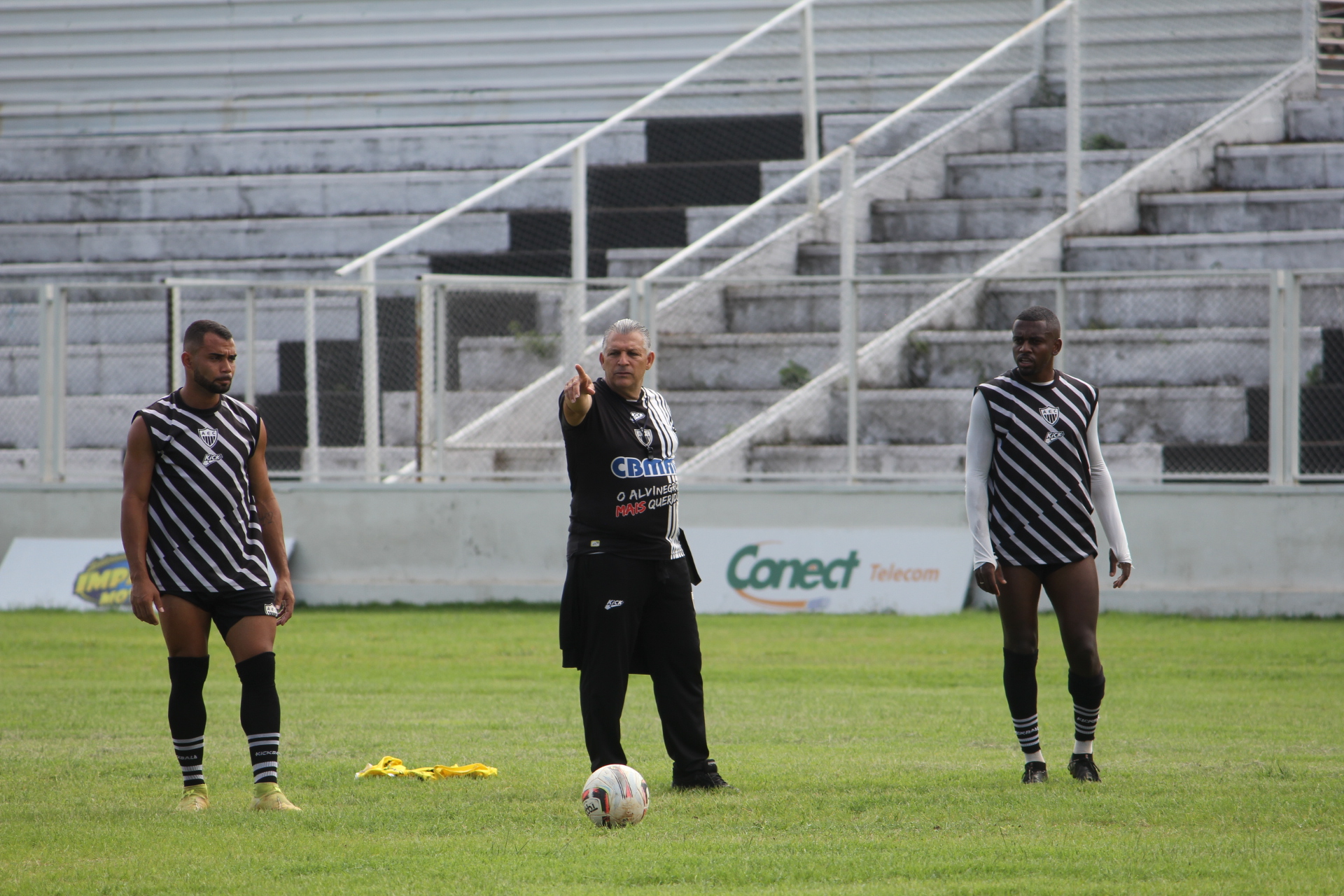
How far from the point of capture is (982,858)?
5.52 meters

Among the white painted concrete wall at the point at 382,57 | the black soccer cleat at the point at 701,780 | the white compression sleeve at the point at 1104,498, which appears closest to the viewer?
the black soccer cleat at the point at 701,780

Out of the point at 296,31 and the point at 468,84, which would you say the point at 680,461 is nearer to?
the point at 468,84

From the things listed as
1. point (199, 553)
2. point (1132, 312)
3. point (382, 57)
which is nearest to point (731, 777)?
point (199, 553)

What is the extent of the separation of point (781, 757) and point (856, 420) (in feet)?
25.5

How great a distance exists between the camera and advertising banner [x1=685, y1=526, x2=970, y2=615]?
583 inches

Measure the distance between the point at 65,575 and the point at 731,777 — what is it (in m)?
10.5

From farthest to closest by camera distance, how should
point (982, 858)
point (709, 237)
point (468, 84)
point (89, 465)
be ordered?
1. point (468, 84)
2. point (709, 237)
3. point (89, 465)
4. point (982, 858)

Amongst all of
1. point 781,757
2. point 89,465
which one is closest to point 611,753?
point 781,757

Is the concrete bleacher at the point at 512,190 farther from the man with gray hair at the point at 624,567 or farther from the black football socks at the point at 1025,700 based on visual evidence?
the man with gray hair at the point at 624,567

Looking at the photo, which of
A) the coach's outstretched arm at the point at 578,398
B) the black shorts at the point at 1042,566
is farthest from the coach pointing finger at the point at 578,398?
the black shorts at the point at 1042,566

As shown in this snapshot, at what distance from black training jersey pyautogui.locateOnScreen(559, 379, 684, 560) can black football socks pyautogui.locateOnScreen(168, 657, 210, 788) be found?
162 centimetres

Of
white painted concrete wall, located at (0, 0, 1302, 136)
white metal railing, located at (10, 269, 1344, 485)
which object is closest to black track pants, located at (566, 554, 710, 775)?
white metal railing, located at (10, 269, 1344, 485)

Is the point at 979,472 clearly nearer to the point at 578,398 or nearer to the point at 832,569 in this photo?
the point at 578,398

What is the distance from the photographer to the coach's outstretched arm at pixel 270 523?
6820 mm
